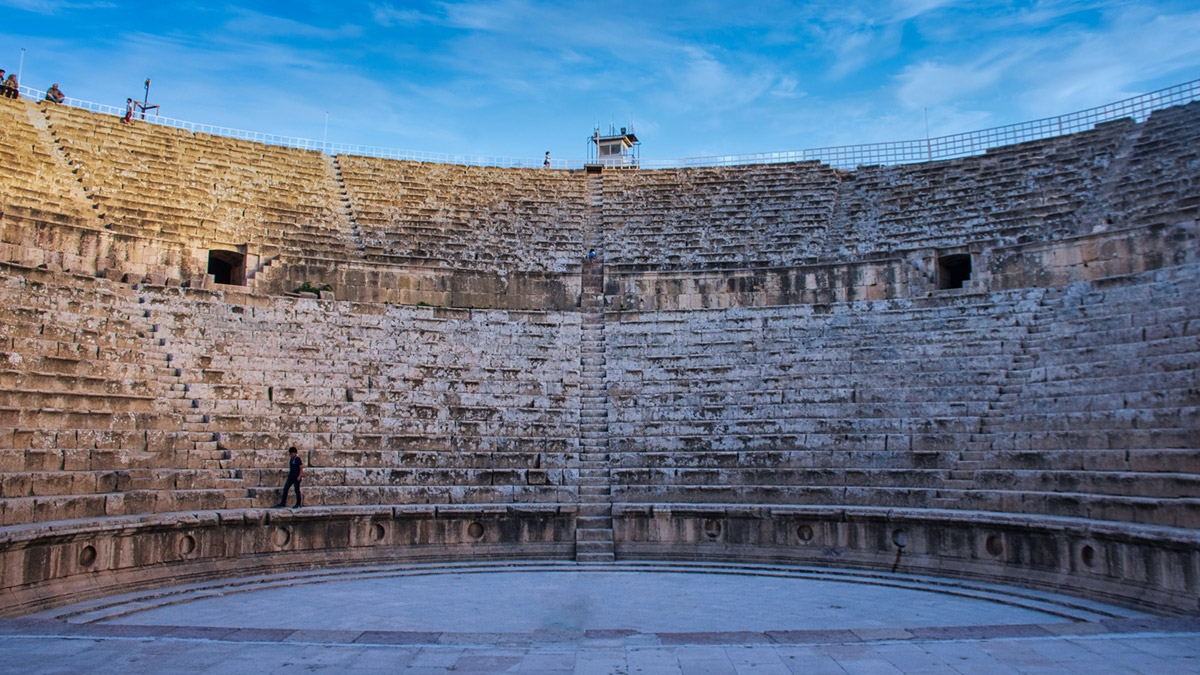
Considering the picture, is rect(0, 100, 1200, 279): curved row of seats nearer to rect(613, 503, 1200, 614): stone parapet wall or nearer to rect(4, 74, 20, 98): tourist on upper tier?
rect(4, 74, 20, 98): tourist on upper tier

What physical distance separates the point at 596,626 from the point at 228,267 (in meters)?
14.2

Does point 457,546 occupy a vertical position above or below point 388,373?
below

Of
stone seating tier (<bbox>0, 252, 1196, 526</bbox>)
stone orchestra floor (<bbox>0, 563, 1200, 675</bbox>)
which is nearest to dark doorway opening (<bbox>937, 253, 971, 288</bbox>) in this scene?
stone seating tier (<bbox>0, 252, 1196, 526</bbox>)

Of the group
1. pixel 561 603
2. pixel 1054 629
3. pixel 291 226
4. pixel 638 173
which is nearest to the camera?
pixel 1054 629

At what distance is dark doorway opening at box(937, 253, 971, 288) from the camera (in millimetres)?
17641

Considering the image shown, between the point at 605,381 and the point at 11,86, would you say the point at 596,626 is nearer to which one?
the point at 605,381

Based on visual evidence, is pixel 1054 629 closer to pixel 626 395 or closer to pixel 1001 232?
pixel 626 395

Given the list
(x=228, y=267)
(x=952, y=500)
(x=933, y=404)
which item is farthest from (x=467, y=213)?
(x=952, y=500)

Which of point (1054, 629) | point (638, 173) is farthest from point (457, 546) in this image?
point (638, 173)

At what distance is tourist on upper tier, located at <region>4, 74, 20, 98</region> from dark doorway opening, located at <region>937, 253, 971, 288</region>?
929 inches

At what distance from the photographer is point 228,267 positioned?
1922cm

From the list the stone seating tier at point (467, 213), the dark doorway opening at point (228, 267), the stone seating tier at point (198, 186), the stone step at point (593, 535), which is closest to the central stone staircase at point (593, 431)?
the stone step at point (593, 535)

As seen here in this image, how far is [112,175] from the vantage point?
20.6 m

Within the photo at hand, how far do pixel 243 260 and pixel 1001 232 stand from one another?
17013 mm
